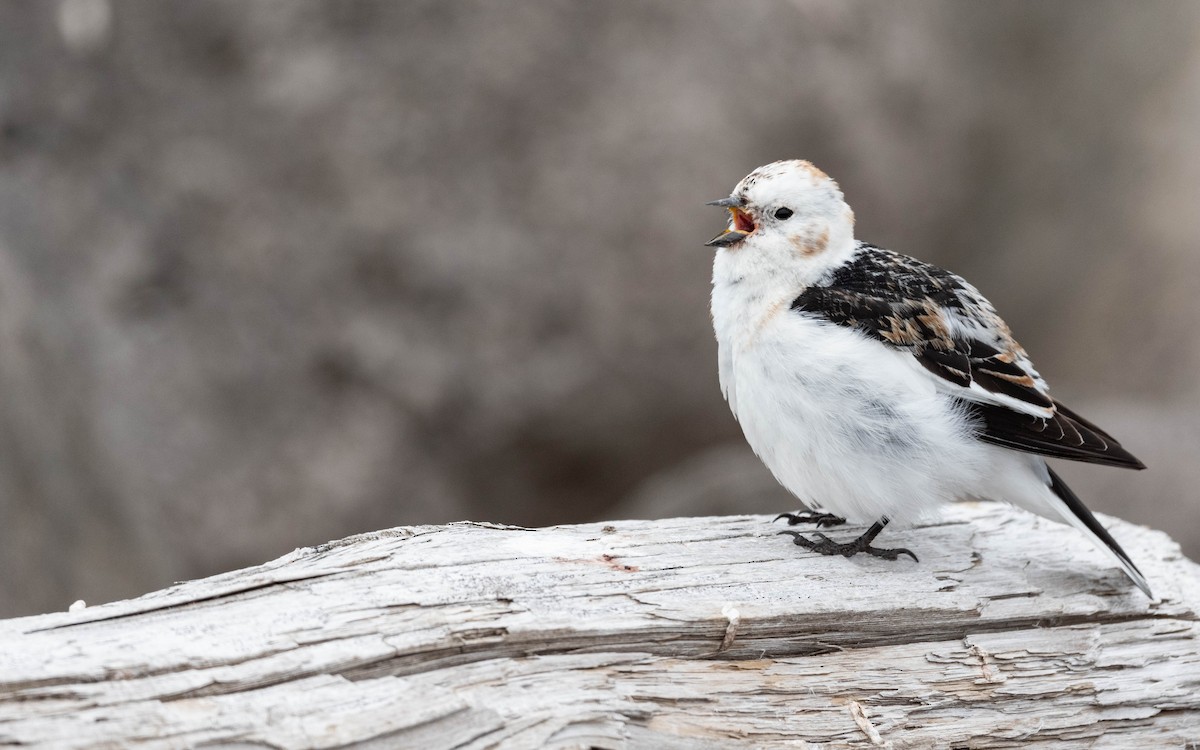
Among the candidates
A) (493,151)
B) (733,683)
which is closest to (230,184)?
(493,151)

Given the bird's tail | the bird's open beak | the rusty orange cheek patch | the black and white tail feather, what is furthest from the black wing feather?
the bird's open beak

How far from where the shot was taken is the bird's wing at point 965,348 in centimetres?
351

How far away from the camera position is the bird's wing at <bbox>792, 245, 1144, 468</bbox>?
3508 millimetres

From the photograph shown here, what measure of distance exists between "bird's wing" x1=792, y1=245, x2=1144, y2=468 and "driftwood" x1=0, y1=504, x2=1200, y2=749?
52 centimetres

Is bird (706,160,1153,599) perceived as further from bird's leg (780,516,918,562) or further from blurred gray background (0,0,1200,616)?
blurred gray background (0,0,1200,616)

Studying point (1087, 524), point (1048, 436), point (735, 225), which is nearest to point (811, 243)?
point (735, 225)

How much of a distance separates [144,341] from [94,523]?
1542 millimetres

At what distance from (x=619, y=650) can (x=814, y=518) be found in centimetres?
130

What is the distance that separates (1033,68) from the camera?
919 centimetres

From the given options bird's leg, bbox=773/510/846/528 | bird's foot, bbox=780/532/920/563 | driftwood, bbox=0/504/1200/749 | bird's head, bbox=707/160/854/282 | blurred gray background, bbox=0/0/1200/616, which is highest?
blurred gray background, bbox=0/0/1200/616

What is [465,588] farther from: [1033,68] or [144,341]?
[1033,68]

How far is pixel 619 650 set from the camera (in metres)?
3.03

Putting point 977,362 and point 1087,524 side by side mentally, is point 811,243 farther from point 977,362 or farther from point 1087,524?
point 1087,524

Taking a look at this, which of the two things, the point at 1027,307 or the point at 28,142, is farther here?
the point at 1027,307
